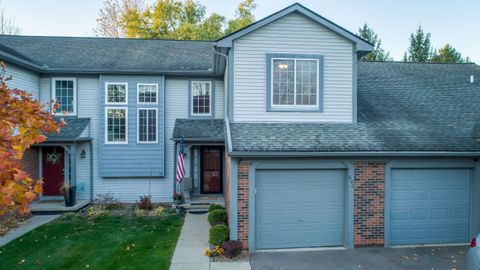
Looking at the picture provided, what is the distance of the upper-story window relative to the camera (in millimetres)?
9023

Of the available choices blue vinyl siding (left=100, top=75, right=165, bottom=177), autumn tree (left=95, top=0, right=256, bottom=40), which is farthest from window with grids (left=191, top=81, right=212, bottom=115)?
autumn tree (left=95, top=0, right=256, bottom=40)

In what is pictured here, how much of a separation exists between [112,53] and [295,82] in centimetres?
954

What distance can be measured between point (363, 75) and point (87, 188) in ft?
40.2

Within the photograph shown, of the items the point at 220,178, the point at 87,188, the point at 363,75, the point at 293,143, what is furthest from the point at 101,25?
the point at 293,143

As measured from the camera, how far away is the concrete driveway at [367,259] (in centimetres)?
703

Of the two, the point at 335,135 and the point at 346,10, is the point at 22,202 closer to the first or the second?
the point at 335,135

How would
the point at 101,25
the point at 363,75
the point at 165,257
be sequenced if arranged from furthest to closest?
the point at 101,25 < the point at 363,75 < the point at 165,257

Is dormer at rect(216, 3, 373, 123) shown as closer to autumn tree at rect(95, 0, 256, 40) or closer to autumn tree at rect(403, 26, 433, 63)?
autumn tree at rect(95, 0, 256, 40)

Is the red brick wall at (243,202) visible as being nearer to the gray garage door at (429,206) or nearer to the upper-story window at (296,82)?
the upper-story window at (296,82)

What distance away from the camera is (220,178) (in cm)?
1395

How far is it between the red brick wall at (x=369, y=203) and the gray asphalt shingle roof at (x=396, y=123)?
1.94 feet

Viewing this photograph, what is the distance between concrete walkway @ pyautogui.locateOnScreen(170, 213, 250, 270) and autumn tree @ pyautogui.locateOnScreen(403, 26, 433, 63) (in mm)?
36319

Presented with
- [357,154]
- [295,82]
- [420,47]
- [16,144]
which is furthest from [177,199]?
[420,47]

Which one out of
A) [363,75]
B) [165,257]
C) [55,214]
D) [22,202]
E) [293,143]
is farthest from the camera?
[363,75]
